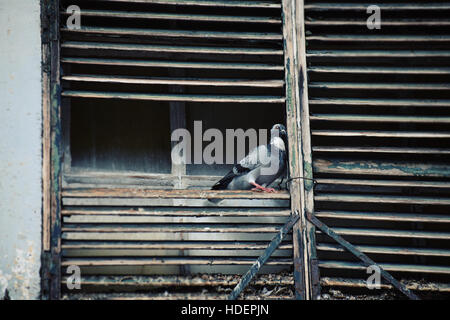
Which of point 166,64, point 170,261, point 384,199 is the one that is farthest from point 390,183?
point 166,64

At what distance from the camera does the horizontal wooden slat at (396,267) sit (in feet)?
7.09

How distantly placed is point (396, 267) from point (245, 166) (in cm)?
127

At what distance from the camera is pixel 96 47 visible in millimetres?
2240

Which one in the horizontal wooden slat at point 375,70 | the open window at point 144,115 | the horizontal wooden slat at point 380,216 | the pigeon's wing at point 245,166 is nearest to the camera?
the horizontal wooden slat at point 380,216

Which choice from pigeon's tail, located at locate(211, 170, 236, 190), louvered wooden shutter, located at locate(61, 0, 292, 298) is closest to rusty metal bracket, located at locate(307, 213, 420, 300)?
louvered wooden shutter, located at locate(61, 0, 292, 298)

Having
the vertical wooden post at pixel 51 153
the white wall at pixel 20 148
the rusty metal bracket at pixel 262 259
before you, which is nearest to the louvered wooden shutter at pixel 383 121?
the rusty metal bracket at pixel 262 259

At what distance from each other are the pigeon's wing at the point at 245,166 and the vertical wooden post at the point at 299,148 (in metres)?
0.68

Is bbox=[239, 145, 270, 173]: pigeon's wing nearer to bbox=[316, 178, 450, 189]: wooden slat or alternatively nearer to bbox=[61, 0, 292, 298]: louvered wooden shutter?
bbox=[61, 0, 292, 298]: louvered wooden shutter

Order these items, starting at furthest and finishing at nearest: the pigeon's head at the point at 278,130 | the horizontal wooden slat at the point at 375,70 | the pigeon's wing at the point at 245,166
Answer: the pigeon's head at the point at 278,130 → the pigeon's wing at the point at 245,166 → the horizontal wooden slat at the point at 375,70

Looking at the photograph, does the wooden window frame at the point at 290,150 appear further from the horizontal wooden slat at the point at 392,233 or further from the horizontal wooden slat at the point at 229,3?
the horizontal wooden slat at the point at 392,233

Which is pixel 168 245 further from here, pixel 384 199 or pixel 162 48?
pixel 384 199

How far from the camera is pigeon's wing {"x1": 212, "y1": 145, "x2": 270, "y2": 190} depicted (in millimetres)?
2861
